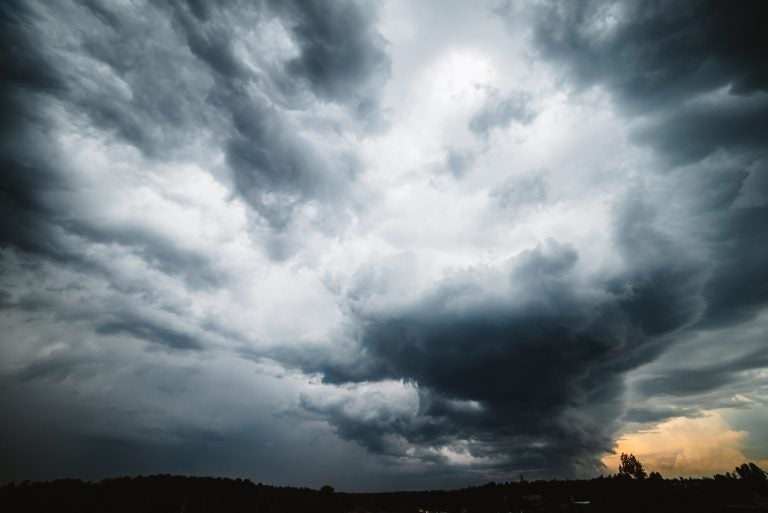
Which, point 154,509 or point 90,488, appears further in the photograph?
point 90,488

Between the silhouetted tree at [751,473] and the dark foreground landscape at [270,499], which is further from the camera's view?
the silhouetted tree at [751,473]

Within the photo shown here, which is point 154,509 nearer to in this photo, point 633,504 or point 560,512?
point 560,512

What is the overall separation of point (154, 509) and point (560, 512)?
129 metres

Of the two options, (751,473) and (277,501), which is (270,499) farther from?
(751,473)

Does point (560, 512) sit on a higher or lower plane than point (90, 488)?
lower

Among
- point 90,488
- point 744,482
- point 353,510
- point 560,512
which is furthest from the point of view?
point 353,510

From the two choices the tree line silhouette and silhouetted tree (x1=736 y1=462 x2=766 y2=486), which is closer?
the tree line silhouette

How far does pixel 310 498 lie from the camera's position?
14450 cm

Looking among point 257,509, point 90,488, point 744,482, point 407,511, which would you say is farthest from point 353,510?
point 744,482

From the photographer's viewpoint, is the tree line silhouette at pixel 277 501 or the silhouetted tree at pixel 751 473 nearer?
the tree line silhouette at pixel 277 501

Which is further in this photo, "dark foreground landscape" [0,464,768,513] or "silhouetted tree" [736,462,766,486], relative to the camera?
"silhouetted tree" [736,462,766,486]

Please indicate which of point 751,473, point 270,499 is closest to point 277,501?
point 270,499

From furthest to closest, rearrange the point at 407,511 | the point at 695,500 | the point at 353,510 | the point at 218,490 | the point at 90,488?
the point at 407,511 → the point at 353,510 → the point at 218,490 → the point at 90,488 → the point at 695,500

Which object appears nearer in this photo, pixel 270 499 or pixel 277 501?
pixel 277 501
